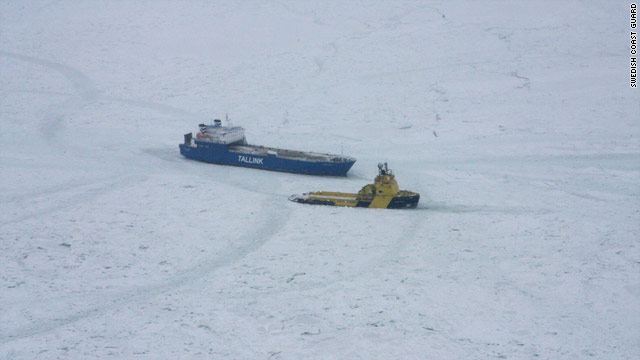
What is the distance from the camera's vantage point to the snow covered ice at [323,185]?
911cm

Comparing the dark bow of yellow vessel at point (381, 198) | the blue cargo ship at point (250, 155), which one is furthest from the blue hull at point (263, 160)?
the dark bow of yellow vessel at point (381, 198)

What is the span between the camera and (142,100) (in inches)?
1049

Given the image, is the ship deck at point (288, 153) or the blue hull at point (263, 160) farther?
the ship deck at point (288, 153)

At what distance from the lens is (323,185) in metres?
17.2

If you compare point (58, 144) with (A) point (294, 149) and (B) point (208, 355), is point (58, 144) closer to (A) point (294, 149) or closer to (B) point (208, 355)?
(A) point (294, 149)

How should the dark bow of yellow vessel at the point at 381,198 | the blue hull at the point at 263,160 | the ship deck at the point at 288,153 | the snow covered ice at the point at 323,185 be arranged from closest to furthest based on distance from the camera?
the snow covered ice at the point at 323,185, the dark bow of yellow vessel at the point at 381,198, the blue hull at the point at 263,160, the ship deck at the point at 288,153

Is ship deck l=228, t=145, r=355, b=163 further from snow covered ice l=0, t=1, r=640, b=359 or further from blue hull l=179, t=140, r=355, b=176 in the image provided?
snow covered ice l=0, t=1, r=640, b=359

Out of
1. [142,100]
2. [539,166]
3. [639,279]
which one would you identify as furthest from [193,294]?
[142,100]

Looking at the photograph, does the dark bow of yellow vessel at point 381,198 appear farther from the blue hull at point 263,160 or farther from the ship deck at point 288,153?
the ship deck at point 288,153

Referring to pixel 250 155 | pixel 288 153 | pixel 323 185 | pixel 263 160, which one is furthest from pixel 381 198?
pixel 250 155

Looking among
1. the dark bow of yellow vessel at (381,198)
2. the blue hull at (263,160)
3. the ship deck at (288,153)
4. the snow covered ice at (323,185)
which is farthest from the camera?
the ship deck at (288,153)

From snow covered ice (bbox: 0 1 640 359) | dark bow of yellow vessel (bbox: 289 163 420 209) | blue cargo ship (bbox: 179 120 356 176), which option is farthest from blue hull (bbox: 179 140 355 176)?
dark bow of yellow vessel (bbox: 289 163 420 209)

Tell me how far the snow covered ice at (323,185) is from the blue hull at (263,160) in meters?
0.38

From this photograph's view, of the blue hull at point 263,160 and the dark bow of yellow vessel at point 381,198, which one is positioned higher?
Result: the blue hull at point 263,160
